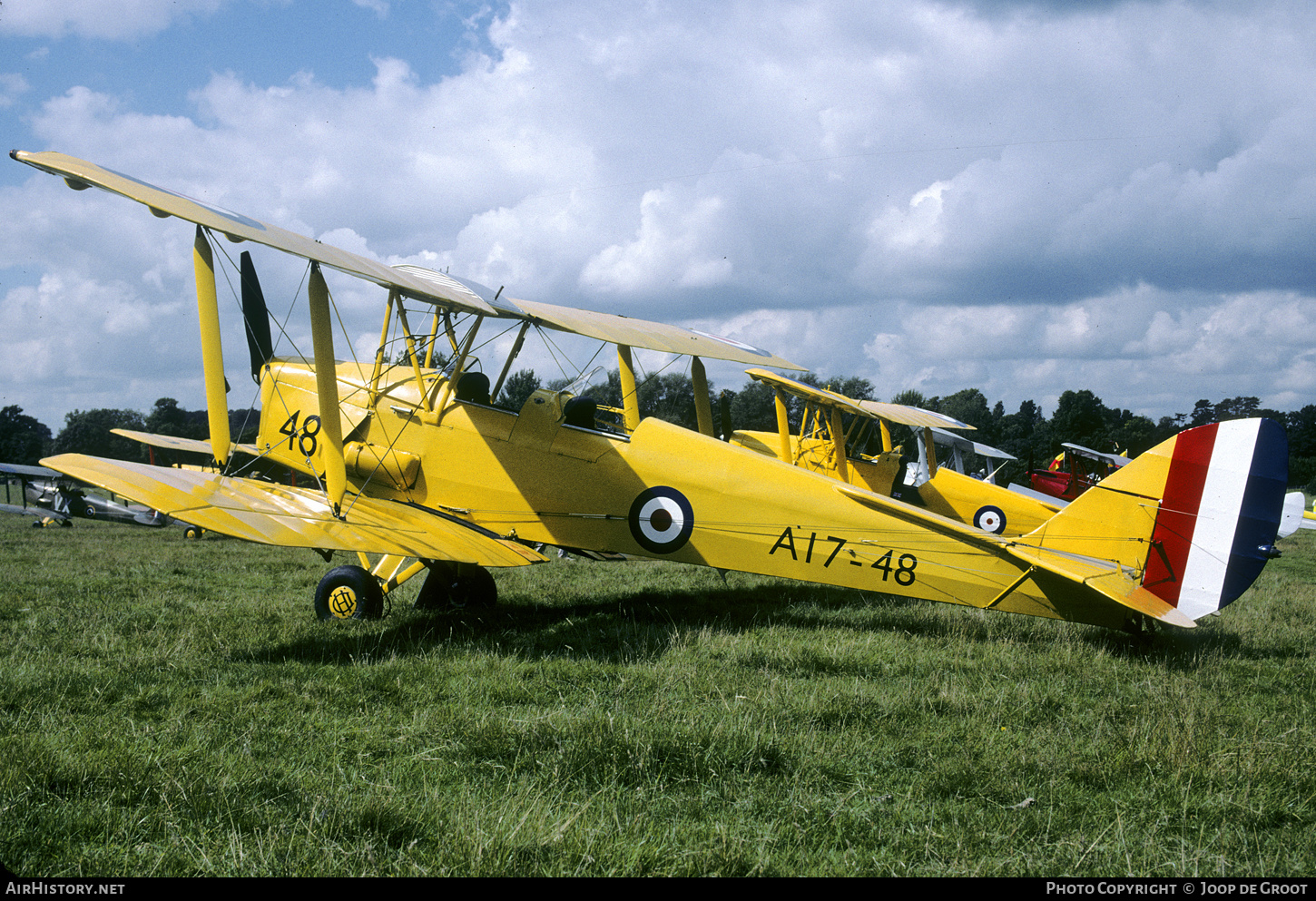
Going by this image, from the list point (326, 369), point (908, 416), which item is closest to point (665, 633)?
point (326, 369)

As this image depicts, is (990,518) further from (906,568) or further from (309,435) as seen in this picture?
(309,435)

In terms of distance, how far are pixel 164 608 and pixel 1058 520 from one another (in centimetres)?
711

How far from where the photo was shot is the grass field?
2.48m

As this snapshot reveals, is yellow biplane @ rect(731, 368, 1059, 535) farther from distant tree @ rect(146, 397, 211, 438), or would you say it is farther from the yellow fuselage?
distant tree @ rect(146, 397, 211, 438)

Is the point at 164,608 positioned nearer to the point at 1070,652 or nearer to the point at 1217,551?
the point at 1070,652

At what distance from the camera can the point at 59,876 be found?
224 centimetres

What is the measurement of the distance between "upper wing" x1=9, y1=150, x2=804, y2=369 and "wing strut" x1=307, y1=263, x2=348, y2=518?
226 mm

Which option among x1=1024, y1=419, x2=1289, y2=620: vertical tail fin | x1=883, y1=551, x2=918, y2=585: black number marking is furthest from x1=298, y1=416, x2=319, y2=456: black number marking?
x1=1024, y1=419, x2=1289, y2=620: vertical tail fin

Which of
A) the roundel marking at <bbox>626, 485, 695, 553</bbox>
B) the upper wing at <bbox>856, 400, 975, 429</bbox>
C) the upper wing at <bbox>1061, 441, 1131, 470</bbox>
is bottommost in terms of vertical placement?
the roundel marking at <bbox>626, 485, 695, 553</bbox>

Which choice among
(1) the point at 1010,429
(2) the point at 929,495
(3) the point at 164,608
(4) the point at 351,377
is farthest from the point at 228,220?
(1) the point at 1010,429

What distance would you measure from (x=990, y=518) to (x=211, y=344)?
34.1 ft

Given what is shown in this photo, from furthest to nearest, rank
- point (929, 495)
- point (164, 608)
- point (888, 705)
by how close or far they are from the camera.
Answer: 1. point (929, 495)
2. point (164, 608)
3. point (888, 705)

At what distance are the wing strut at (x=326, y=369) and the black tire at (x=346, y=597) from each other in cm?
69

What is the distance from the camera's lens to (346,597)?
597 cm
